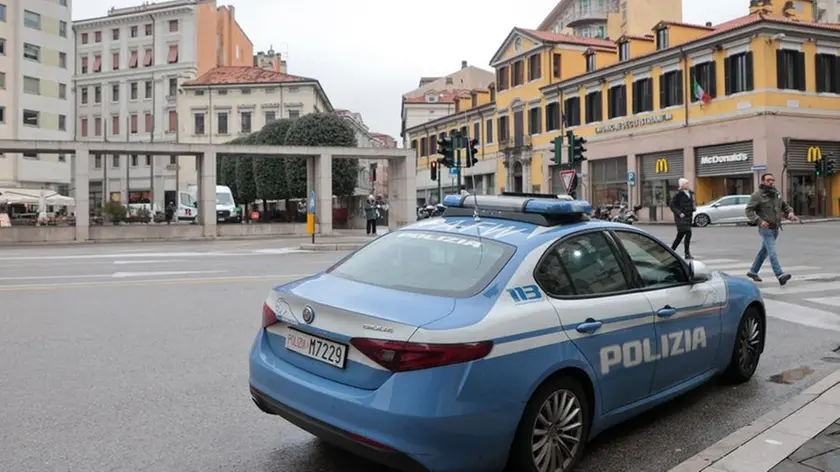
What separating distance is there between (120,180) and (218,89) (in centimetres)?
1533

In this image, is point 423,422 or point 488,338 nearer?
point 423,422

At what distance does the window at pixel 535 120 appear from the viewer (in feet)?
174

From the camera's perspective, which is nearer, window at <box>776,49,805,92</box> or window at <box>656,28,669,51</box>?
window at <box>776,49,805,92</box>

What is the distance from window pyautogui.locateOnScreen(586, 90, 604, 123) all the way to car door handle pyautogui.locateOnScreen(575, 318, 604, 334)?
4490cm

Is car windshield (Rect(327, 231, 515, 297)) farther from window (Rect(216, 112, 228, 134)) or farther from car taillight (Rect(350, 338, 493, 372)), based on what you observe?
window (Rect(216, 112, 228, 134))

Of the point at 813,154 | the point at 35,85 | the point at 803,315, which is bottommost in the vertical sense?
the point at 803,315

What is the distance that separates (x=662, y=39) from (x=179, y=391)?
42569mm

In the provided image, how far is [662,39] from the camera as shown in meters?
42.3

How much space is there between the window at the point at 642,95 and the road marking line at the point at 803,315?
3501 cm

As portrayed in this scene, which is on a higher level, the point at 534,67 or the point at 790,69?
the point at 534,67

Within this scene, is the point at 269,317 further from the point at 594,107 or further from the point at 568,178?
the point at 594,107

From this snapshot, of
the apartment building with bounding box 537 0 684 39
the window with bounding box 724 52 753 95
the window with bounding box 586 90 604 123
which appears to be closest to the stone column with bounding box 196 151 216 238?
the window with bounding box 586 90 604 123

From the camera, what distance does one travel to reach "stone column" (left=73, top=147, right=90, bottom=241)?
2922 centimetres

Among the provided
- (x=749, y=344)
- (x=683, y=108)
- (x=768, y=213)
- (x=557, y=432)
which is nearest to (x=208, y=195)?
(x=768, y=213)
